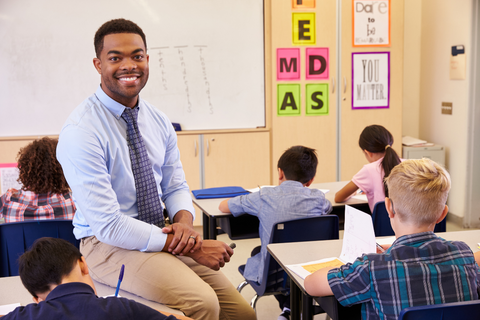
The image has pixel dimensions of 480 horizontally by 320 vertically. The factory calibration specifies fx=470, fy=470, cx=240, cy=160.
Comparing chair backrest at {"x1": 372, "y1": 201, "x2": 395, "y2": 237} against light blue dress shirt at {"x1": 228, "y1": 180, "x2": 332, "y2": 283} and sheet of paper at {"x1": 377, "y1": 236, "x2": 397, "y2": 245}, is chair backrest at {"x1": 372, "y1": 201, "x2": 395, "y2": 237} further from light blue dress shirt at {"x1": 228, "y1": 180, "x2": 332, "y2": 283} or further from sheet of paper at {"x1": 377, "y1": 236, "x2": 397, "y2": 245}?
sheet of paper at {"x1": 377, "y1": 236, "x2": 397, "y2": 245}

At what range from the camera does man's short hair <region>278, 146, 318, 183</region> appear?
2469 millimetres

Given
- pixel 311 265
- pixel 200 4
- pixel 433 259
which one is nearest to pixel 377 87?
pixel 200 4

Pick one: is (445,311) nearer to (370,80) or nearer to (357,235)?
(357,235)

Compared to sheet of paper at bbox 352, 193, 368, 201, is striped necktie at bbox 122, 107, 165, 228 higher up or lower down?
higher up

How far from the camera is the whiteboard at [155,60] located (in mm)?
4062

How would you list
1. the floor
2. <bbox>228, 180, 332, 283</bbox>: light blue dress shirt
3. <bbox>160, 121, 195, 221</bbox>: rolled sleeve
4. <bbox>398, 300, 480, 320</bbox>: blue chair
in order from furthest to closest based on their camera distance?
the floor
<bbox>228, 180, 332, 283</bbox>: light blue dress shirt
<bbox>160, 121, 195, 221</bbox>: rolled sleeve
<bbox>398, 300, 480, 320</bbox>: blue chair

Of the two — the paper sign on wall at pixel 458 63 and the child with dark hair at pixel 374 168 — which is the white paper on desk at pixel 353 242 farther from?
the paper sign on wall at pixel 458 63

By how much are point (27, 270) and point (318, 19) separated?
3.89m

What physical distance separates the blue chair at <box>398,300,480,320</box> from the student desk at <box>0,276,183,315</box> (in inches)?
26.6

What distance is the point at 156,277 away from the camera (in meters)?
1.49

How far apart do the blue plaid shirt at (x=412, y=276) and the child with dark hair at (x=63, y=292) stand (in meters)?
0.55

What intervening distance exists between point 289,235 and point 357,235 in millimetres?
549

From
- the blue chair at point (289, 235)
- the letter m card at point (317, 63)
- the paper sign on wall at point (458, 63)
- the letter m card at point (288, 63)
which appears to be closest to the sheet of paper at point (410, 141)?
the paper sign on wall at point (458, 63)

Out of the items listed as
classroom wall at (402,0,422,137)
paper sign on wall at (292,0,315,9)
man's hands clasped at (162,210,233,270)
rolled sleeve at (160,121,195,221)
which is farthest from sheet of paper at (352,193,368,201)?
classroom wall at (402,0,422,137)
